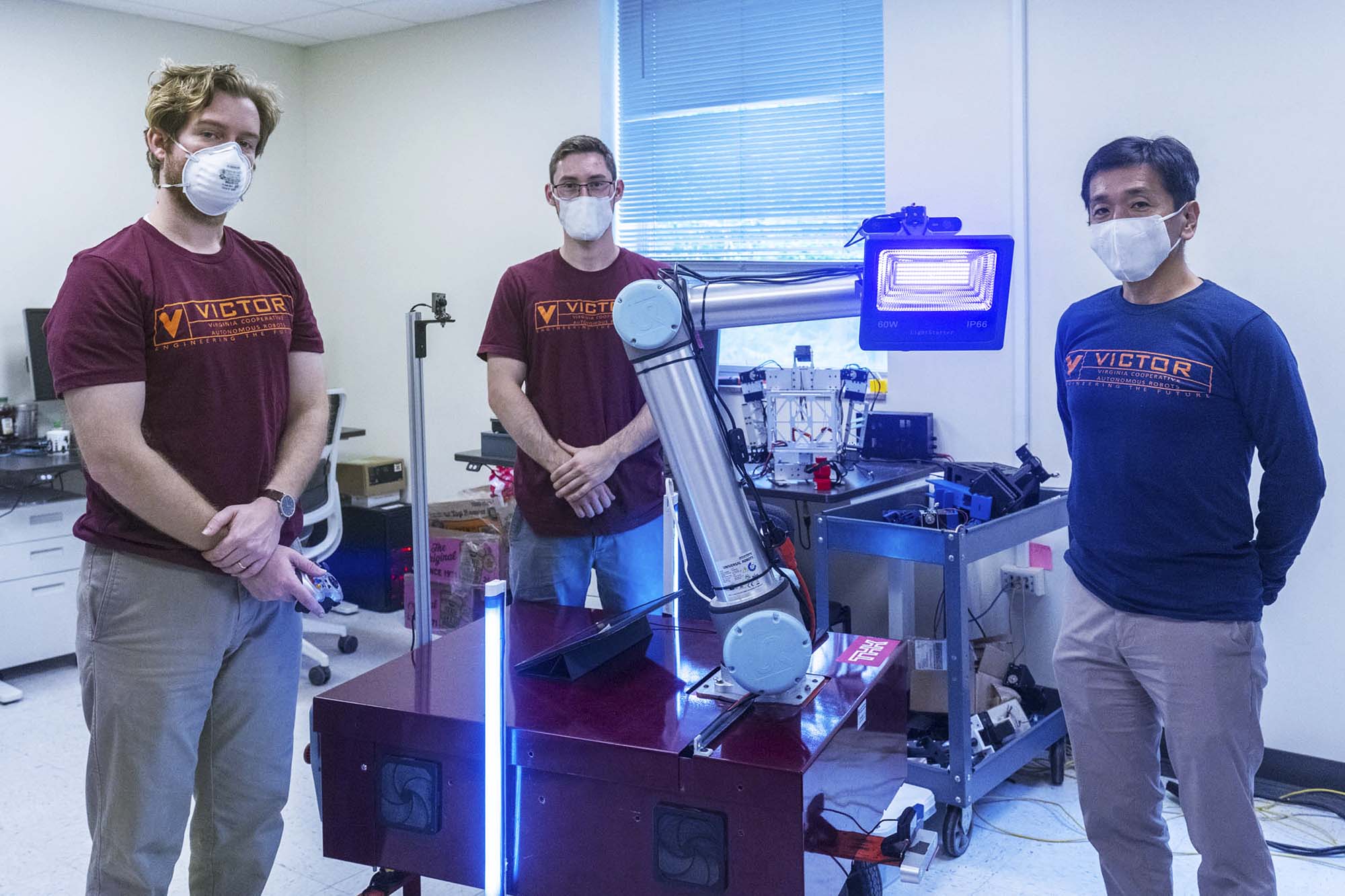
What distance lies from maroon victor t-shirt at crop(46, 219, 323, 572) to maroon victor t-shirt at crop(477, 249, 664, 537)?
2.12ft

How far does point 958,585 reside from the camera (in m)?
2.62

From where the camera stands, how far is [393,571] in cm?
471

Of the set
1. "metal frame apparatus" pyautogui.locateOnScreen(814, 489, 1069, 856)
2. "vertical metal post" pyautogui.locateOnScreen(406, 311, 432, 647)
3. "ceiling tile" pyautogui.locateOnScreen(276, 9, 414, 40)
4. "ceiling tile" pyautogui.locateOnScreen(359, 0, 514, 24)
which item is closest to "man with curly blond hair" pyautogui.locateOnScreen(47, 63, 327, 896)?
"vertical metal post" pyautogui.locateOnScreen(406, 311, 432, 647)

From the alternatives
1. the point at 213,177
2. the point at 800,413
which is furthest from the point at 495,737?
the point at 800,413

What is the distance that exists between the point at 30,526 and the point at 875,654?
346 cm

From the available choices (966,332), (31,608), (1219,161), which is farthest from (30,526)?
(1219,161)

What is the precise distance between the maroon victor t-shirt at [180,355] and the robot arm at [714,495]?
0.65m

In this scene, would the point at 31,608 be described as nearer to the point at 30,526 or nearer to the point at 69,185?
the point at 30,526

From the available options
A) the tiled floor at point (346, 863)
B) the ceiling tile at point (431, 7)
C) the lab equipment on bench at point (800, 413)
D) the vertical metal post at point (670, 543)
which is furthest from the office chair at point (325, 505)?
the vertical metal post at point (670, 543)

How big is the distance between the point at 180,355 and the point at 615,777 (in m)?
0.86

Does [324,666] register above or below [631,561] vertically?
below

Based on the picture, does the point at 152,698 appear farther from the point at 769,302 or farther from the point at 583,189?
the point at 583,189

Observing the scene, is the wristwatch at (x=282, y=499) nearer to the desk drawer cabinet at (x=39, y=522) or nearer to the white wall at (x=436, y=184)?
the desk drawer cabinet at (x=39, y=522)

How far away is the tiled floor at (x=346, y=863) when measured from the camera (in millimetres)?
2486
